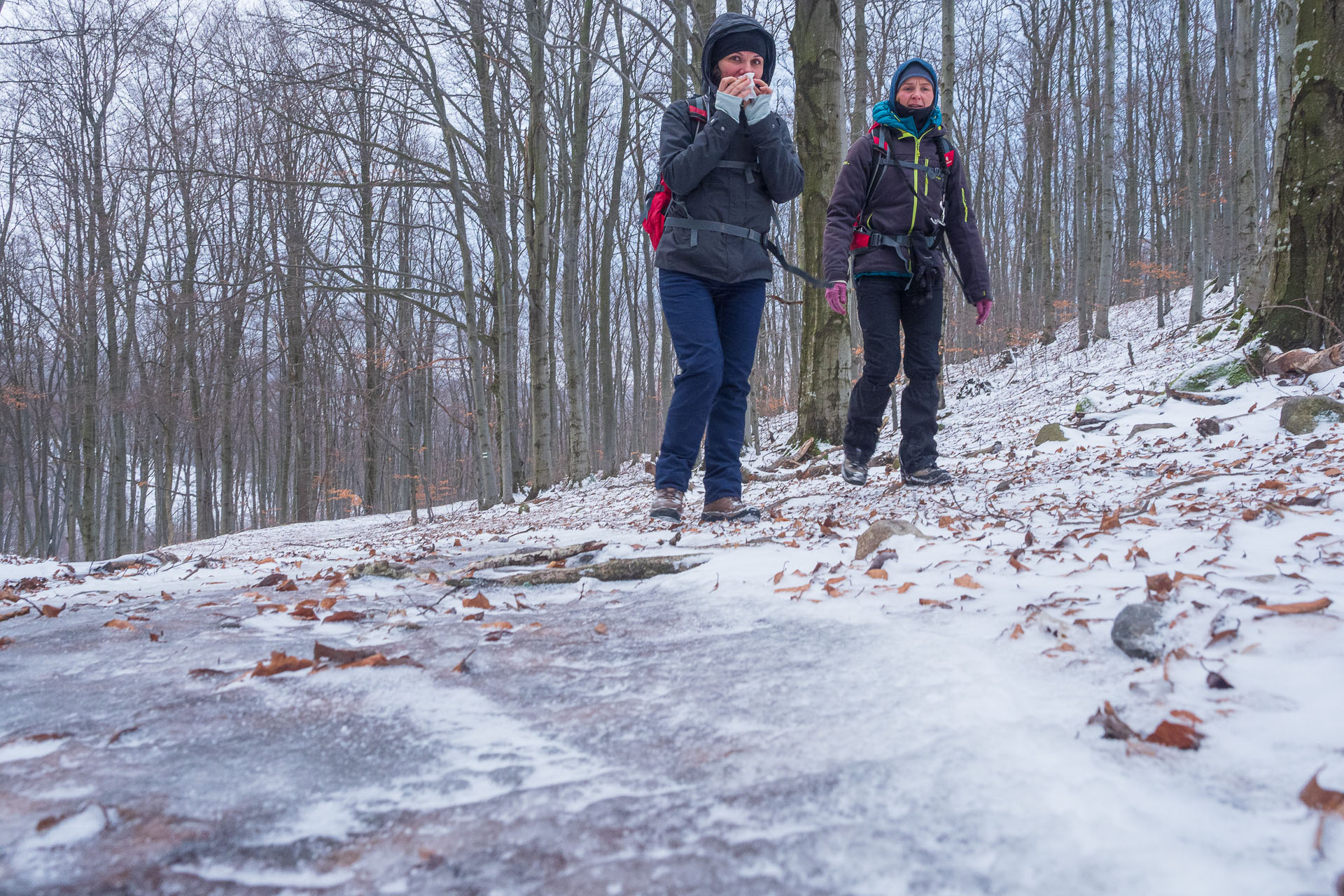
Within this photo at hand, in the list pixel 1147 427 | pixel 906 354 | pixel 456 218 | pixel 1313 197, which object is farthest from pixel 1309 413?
pixel 456 218

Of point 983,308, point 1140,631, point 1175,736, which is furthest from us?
point 983,308

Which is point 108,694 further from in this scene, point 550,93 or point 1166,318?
point 1166,318

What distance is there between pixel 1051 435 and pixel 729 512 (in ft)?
9.31

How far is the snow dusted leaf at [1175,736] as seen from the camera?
98cm

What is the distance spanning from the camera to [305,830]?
0.88 meters

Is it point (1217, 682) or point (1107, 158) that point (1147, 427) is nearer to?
point (1217, 682)

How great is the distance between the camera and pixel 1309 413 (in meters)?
3.59

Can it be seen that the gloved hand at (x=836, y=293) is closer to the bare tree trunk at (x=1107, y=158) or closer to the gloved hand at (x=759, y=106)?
the gloved hand at (x=759, y=106)

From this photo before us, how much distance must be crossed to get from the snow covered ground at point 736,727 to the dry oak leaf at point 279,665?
11mm

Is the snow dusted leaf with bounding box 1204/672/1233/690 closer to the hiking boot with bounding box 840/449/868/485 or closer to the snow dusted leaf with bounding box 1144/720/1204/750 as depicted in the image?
the snow dusted leaf with bounding box 1144/720/1204/750

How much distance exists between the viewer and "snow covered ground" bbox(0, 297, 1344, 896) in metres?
0.78

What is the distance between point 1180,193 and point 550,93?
1869 centimetres

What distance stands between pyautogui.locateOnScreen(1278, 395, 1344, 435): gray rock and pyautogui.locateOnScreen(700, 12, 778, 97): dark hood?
3039 millimetres

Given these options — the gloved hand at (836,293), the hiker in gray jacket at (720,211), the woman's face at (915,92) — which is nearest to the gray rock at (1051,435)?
the gloved hand at (836,293)
